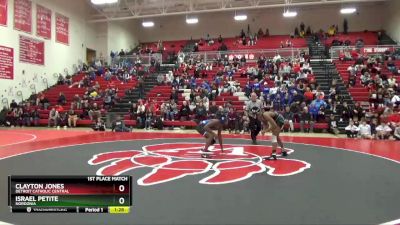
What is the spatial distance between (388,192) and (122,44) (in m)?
29.3

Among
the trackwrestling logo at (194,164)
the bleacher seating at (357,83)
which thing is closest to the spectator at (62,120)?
the trackwrestling logo at (194,164)

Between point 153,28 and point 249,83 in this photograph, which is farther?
point 153,28

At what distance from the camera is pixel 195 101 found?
18.5 m

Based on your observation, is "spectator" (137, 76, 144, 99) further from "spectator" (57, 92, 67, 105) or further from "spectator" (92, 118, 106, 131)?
"spectator" (92, 118, 106, 131)

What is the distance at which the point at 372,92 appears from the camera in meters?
17.1

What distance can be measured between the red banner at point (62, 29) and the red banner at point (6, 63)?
4573mm

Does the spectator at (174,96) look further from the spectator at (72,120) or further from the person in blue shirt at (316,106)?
the person in blue shirt at (316,106)

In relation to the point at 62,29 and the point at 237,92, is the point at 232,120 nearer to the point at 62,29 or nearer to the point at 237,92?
the point at 237,92

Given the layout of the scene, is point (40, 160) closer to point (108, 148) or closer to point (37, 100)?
point (108, 148)

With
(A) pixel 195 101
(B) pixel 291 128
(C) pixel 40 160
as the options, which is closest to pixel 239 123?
(B) pixel 291 128

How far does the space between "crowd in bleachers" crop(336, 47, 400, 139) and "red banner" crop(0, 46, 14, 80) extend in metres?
16.9

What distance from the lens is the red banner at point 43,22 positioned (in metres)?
22.8
